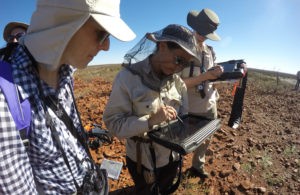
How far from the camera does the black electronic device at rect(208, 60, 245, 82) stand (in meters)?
2.18

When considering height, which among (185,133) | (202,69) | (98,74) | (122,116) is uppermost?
(202,69)

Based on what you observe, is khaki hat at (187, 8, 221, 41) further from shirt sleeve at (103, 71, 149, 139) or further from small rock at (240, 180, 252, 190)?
small rock at (240, 180, 252, 190)

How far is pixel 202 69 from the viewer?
2459 mm

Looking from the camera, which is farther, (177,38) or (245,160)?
(245,160)

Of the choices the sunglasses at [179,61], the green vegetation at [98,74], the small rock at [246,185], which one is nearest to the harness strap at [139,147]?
the sunglasses at [179,61]

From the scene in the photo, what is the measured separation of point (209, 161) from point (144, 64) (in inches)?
123

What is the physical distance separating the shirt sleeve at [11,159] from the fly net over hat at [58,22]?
281mm

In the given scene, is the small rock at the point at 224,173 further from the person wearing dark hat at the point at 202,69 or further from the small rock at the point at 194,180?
the person wearing dark hat at the point at 202,69

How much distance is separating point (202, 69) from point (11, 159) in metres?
2.37

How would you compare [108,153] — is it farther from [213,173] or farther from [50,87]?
[50,87]

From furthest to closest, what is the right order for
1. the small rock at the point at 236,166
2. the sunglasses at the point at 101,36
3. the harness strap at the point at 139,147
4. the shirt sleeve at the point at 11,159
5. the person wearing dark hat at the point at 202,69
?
the small rock at the point at 236,166 → the person wearing dark hat at the point at 202,69 → the harness strap at the point at 139,147 → the sunglasses at the point at 101,36 → the shirt sleeve at the point at 11,159

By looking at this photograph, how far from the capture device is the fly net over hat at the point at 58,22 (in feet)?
2.39

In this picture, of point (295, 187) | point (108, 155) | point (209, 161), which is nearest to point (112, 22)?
point (108, 155)

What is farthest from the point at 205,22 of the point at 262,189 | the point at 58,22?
the point at 262,189
